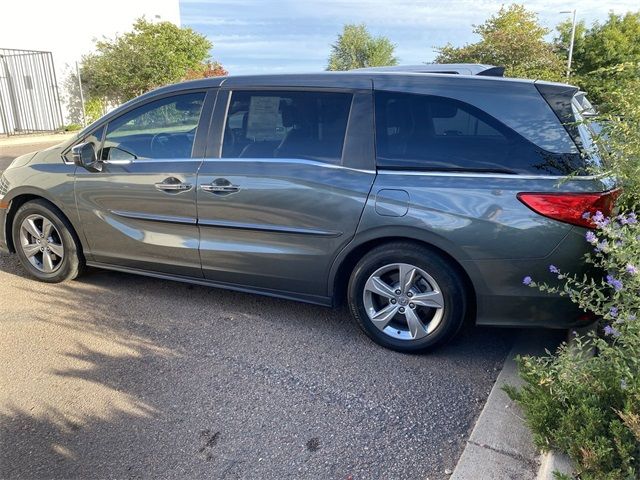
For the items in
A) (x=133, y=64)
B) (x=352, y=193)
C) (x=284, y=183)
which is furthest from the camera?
(x=133, y=64)

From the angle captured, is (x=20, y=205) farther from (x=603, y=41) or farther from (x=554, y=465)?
(x=603, y=41)

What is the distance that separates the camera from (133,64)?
23828 mm

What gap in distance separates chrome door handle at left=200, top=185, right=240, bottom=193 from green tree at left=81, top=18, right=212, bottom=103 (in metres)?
22.4

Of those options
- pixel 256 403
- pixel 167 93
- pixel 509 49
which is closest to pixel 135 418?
pixel 256 403

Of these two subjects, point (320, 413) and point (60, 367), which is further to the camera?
point (60, 367)

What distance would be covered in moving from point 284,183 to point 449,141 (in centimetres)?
112

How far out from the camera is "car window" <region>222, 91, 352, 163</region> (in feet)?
11.5

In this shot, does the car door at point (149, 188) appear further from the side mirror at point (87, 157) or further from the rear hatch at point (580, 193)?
the rear hatch at point (580, 193)

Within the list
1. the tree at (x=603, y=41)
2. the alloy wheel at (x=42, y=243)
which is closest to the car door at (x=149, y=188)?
the alloy wheel at (x=42, y=243)

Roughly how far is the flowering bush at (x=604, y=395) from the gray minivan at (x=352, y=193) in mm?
680

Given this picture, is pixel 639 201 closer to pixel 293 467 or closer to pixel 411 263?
pixel 411 263

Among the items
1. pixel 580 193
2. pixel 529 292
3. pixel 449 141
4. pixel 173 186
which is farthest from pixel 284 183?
pixel 580 193

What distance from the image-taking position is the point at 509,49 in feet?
57.3

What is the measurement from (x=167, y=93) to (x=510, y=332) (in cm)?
321
